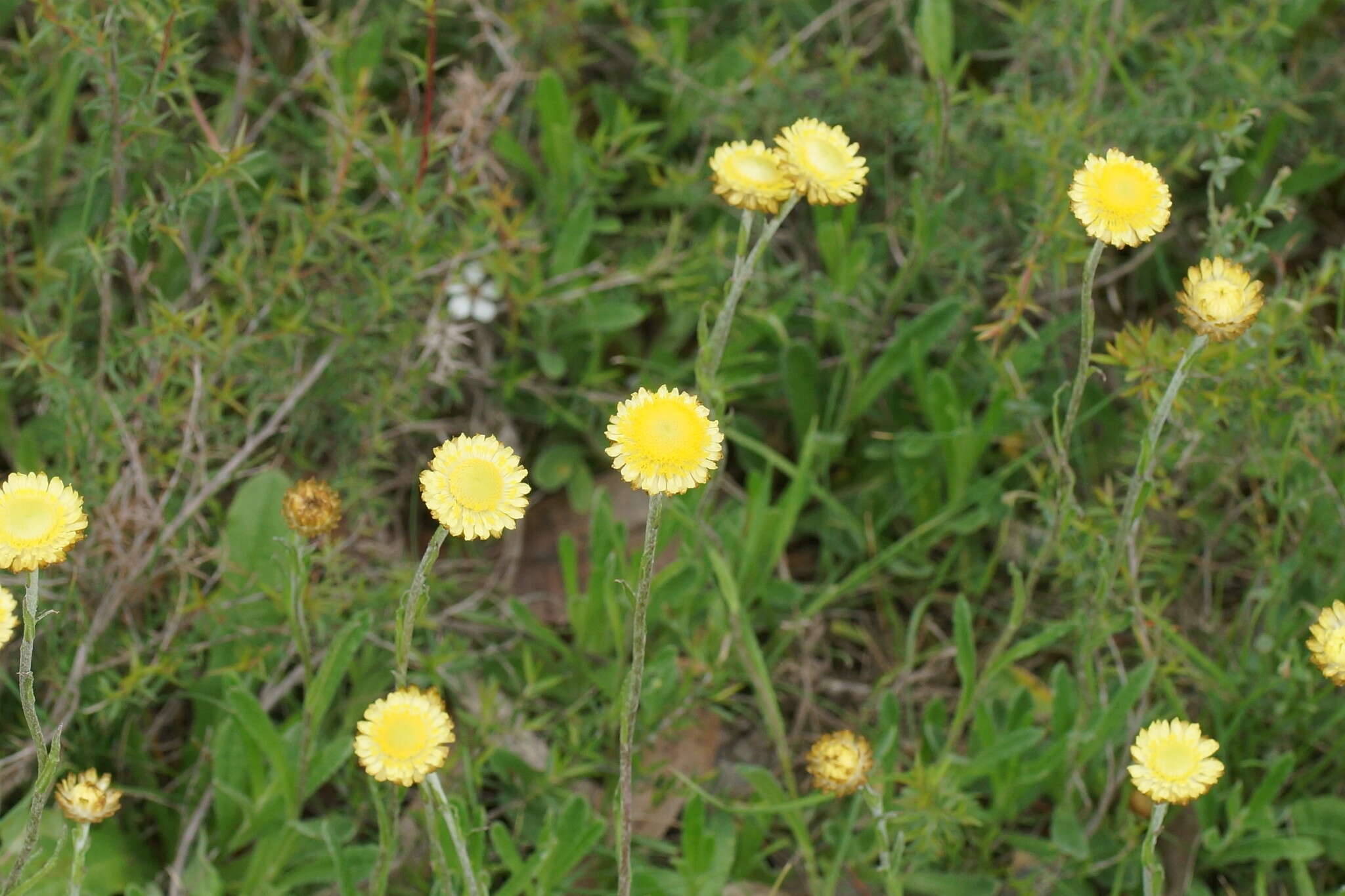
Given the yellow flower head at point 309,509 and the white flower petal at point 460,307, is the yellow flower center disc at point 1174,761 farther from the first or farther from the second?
the white flower petal at point 460,307

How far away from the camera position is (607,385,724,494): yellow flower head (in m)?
1.84

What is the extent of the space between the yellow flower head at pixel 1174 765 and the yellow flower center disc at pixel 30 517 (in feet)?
5.14

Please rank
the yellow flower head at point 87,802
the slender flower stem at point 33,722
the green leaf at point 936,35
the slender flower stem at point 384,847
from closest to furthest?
the slender flower stem at point 33,722 → the yellow flower head at point 87,802 → the slender flower stem at point 384,847 → the green leaf at point 936,35

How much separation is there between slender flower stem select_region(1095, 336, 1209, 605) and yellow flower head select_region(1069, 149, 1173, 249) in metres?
0.20

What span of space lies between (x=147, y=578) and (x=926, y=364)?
1.92 metres

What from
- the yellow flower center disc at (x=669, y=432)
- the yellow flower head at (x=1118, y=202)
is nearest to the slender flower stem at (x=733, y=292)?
the yellow flower center disc at (x=669, y=432)

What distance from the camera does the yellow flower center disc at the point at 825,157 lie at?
219cm

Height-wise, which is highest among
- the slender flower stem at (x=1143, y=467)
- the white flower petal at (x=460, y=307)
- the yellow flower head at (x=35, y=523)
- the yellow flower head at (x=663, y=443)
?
the white flower petal at (x=460, y=307)

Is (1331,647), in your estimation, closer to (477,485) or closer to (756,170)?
(756,170)

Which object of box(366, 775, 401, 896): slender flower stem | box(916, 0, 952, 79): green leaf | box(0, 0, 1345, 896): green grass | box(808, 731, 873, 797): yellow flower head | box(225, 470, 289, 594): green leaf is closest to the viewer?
box(366, 775, 401, 896): slender flower stem

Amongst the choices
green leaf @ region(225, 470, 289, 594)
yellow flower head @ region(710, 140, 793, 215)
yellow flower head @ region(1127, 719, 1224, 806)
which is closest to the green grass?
green leaf @ region(225, 470, 289, 594)

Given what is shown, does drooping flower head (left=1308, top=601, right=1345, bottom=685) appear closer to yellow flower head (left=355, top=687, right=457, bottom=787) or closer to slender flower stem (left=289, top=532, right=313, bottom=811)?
yellow flower head (left=355, top=687, right=457, bottom=787)

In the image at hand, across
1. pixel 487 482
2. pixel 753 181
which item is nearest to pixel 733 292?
pixel 753 181

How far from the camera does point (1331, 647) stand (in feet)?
6.82
